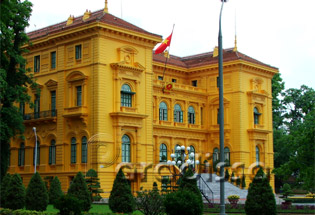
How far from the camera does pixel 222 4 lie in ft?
85.2

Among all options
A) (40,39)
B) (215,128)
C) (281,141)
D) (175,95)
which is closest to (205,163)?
(215,128)

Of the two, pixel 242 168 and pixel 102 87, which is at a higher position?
pixel 102 87

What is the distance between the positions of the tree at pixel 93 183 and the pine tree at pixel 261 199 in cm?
1768

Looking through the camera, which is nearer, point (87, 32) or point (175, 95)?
A: point (87, 32)

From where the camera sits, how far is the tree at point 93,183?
42500 millimetres

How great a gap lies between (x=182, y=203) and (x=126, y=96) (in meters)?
24.5

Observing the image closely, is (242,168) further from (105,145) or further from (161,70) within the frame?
(105,145)

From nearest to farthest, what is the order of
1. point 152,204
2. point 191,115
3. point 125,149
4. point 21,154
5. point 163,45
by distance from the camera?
point 152,204
point 125,149
point 21,154
point 163,45
point 191,115

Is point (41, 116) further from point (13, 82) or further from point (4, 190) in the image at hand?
point (4, 190)

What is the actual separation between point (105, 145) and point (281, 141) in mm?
29104

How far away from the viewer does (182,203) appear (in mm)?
23891

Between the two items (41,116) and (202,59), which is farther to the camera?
(202,59)

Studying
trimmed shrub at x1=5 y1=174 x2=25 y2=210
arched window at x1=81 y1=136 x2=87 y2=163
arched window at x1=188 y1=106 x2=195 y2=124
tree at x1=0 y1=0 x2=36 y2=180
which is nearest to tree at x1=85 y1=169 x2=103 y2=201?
arched window at x1=81 y1=136 x2=87 y2=163

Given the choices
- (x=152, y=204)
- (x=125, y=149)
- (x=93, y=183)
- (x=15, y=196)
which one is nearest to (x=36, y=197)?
(x=15, y=196)
